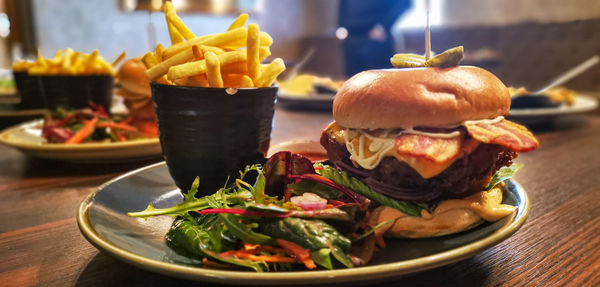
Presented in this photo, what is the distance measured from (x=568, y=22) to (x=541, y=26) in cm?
34

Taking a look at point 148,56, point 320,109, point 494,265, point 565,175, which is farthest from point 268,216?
point 320,109

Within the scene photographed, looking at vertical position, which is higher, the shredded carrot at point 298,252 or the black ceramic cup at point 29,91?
the black ceramic cup at point 29,91

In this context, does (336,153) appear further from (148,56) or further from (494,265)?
(148,56)

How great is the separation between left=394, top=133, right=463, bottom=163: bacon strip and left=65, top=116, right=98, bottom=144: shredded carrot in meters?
1.46

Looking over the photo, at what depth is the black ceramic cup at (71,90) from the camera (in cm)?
208

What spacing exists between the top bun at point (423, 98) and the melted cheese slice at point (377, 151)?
39 mm

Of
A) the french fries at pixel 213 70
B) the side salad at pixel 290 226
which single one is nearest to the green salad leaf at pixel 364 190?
the side salad at pixel 290 226

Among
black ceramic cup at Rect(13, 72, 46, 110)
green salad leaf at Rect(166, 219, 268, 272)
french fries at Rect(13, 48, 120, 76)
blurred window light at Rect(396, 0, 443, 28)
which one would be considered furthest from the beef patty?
blurred window light at Rect(396, 0, 443, 28)

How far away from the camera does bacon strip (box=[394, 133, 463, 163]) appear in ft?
3.04

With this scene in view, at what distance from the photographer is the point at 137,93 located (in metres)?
1.95

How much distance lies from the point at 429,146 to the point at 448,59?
252mm

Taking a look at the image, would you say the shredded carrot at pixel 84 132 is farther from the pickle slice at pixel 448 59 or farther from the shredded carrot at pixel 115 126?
the pickle slice at pixel 448 59

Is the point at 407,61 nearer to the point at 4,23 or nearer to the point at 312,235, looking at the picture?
the point at 312,235

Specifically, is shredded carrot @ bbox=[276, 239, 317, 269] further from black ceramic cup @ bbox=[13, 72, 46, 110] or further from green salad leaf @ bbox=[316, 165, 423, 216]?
black ceramic cup @ bbox=[13, 72, 46, 110]
